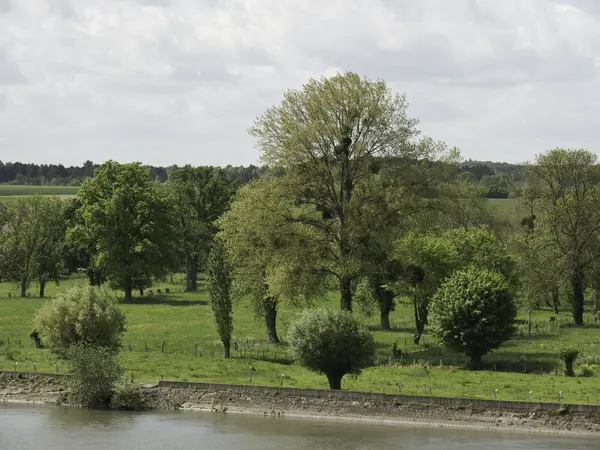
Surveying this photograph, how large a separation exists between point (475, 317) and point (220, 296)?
1826 centimetres

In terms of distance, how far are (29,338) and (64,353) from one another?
49.0ft

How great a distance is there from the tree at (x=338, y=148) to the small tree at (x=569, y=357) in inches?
603

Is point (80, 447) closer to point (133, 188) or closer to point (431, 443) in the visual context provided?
point (431, 443)

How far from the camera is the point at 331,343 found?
5981 cm

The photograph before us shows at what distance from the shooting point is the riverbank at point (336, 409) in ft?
179

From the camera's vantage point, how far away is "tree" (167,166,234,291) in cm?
12188

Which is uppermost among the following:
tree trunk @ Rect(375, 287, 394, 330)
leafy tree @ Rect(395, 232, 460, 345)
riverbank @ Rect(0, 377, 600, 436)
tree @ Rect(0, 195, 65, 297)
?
tree @ Rect(0, 195, 65, 297)

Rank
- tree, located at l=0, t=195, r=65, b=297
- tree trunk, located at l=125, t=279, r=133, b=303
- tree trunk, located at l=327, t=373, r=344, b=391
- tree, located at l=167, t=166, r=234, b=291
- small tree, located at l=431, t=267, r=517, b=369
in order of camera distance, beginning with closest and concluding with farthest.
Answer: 1. tree trunk, located at l=327, t=373, r=344, b=391
2. small tree, located at l=431, t=267, r=517, b=369
3. tree trunk, located at l=125, t=279, r=133, b=303
4. tree, located at l=0, t=195, r=65, b=297
5. tree, located at l=167, t=166, r=234, b=291

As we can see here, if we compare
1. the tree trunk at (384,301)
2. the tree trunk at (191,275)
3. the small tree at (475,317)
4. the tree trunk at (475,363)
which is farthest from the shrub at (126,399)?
the tree trunk at (191,275)

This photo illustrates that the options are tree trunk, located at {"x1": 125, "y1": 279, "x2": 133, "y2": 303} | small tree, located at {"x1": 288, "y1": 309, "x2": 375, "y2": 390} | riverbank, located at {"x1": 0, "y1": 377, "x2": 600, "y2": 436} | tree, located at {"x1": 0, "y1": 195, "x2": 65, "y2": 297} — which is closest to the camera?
riverbank, located at {"x1": 0, "y1": 377, "x2": 600, "y2": 436}

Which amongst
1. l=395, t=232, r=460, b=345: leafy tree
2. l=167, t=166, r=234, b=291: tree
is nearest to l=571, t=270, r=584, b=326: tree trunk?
l=395, t=232, r=460, b=345: leafy tree

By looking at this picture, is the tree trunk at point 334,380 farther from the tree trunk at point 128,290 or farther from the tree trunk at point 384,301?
the tree trunk at point 128,290

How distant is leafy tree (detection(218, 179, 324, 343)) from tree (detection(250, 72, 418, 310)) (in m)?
1.41

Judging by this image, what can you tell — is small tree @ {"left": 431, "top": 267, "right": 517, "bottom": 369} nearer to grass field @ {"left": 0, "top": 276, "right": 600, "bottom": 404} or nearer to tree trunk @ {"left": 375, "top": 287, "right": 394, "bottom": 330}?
grass field @ {"left": 0, "top": 276, "right": 600, "bottom": 404}
